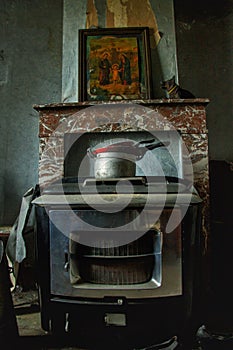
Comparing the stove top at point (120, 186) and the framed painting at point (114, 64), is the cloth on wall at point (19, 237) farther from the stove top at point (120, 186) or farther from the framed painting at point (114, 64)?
the framed painting at point (114, 64)

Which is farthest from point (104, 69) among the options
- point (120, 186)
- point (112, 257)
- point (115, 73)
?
point (112, 257)

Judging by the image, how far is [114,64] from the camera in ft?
6.85

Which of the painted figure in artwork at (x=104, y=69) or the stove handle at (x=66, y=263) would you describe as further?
the painted figure in artwork at (x=104, y=69)

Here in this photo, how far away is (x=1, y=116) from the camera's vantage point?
7.54ft

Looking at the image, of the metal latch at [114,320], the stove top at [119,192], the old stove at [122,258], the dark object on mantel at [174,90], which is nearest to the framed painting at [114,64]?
the dark object on mantel at [174,90]

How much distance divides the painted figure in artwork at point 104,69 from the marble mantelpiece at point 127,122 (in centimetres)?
25

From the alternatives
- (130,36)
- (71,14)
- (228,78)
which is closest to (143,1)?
(130,36)

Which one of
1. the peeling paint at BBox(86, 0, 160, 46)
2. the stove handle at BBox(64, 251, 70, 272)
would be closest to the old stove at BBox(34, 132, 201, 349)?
the stove handle at BBox(64, 251, 70, 272)

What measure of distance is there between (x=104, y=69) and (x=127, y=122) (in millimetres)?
426

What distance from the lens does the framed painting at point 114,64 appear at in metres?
2.03

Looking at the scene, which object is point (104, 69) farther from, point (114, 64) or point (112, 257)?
point (112, 257)

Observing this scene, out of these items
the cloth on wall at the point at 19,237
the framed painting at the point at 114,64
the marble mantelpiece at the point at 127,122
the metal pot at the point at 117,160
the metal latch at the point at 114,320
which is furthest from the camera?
the framed painting at the point at 114,64

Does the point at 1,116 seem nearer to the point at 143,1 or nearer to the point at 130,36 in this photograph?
the point at 130,36

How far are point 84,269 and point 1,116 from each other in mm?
1421
